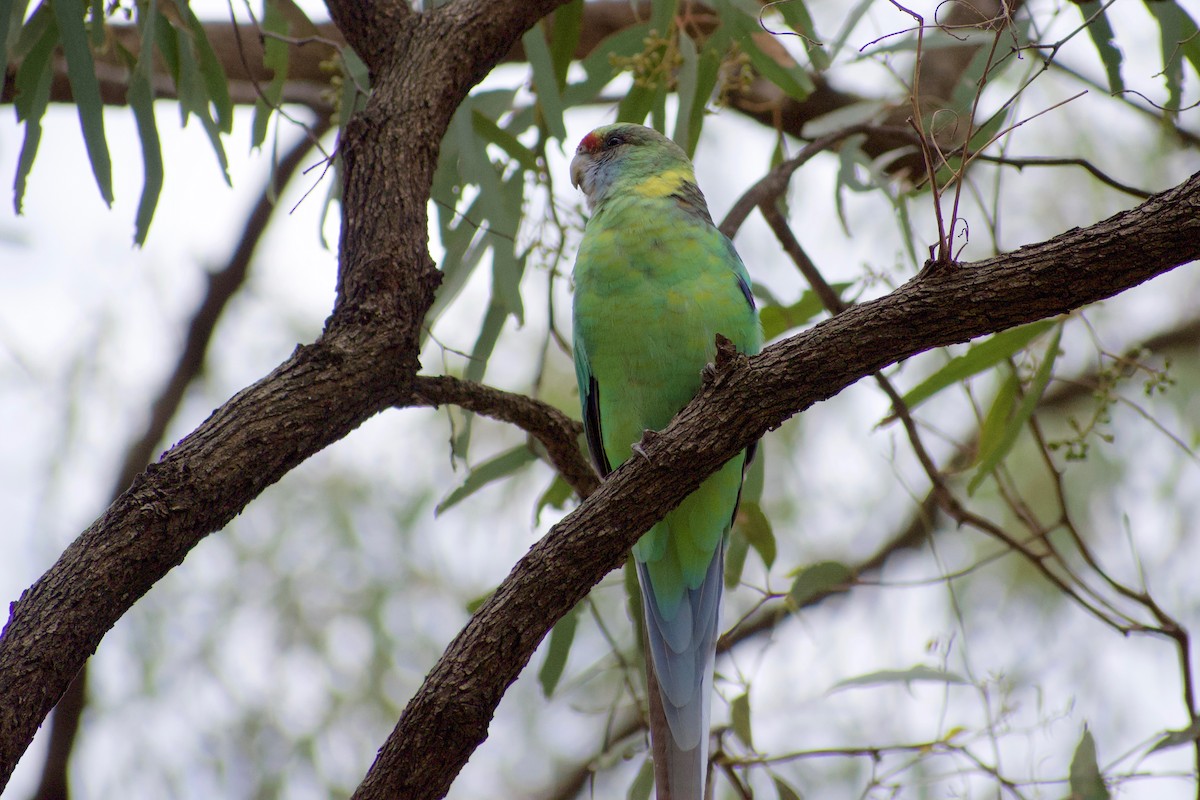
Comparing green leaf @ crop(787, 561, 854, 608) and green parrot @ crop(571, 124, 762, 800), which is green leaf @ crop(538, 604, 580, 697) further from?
green leaf @ crop(787, 561, 854, 608)

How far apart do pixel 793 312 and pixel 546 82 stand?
98 cm

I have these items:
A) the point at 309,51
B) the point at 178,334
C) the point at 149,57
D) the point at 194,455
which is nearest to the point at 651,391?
the point at 194,455

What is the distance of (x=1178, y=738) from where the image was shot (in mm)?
2582

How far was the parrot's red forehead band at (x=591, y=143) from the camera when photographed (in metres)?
3.26

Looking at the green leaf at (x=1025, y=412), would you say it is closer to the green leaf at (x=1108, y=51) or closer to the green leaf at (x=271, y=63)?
the green leaf at (x=1108, y=51)

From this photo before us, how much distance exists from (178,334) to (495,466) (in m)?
2.09

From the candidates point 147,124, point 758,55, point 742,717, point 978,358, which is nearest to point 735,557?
point 742,717

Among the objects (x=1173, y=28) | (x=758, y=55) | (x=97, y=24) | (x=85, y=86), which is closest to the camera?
(x=85, y=86)

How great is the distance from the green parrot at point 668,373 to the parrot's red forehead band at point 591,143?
1.57 feet

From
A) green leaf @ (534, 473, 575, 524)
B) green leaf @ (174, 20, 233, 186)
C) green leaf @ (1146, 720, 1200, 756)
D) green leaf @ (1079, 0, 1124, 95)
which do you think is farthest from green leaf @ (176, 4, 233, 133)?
green leaf @ (1146, 720, 1200, 756)

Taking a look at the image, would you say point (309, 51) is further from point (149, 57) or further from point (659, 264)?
point (659, 264)

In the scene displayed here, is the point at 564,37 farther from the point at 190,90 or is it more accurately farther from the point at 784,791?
the point at 784,791

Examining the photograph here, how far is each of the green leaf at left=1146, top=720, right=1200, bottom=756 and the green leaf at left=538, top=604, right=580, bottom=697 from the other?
1.44m

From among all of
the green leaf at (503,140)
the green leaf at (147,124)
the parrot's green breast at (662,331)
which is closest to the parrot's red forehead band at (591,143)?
the green leaf at (503,140)
